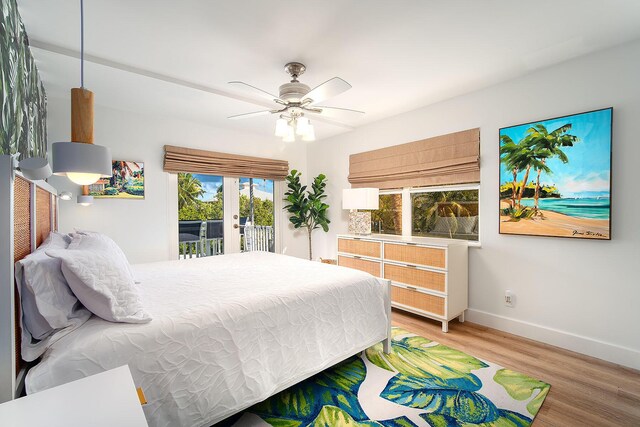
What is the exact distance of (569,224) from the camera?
2508mm

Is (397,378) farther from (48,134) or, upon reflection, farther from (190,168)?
(48,134)

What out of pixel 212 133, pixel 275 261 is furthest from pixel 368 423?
pixel 212 133

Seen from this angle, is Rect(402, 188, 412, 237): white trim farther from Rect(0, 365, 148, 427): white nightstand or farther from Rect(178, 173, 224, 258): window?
Rect(0, 365, 148, 427): white nightstand

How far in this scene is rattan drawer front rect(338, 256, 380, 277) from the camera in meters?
3.61

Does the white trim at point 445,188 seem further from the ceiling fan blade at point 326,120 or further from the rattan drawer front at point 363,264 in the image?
the ceiling fan blade at point 326,120

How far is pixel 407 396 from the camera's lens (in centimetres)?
194

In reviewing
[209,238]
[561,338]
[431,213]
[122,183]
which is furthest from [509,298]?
[122,183]

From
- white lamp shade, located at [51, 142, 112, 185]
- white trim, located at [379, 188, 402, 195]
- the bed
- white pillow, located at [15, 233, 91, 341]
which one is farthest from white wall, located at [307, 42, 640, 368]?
white pillow, located at [15, 233, 91, 341]

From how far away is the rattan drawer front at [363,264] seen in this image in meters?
3.61

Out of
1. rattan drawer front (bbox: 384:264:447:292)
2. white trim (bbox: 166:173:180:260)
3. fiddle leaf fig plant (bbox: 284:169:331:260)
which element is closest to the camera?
rattan drawer front (bbox: 384:264:447:292)

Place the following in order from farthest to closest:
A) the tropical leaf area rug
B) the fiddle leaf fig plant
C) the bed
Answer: the fiddle leaf fig plant → the tropical leaf area rug → the bed

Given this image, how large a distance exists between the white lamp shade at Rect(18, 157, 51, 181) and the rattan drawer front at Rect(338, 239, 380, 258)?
3113mm

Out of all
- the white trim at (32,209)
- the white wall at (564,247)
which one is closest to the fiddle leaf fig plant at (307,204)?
the white wall at (564,247)

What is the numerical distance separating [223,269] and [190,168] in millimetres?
1967
